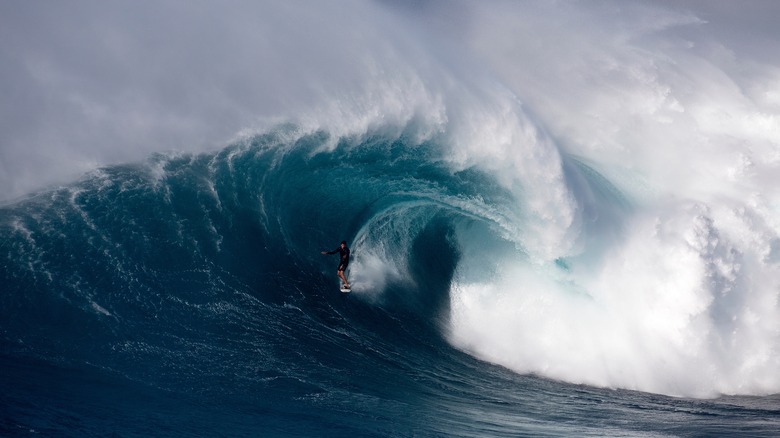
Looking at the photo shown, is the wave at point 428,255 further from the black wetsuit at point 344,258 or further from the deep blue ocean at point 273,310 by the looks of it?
the black wetsuit at point 344,258

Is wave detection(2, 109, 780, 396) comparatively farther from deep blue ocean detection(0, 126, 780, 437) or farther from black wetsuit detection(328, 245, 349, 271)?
black wetsuit detection(328, 245, 349, 271)

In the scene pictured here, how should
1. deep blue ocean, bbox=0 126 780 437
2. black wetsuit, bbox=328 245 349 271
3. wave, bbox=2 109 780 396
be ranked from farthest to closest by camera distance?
black wetsuit, bbox=328 245 349 271
wave, bbox=2 109 780 396
deep blue ocean, bbox=0 126 780 437

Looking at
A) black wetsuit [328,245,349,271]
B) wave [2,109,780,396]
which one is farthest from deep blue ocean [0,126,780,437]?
black wetsuit [328,245,349,271]

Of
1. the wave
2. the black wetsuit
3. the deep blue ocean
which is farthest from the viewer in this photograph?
the black wetsuit

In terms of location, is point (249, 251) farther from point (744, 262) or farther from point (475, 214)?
point (744, 262)

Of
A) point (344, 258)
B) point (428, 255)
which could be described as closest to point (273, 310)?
point (344, 258)

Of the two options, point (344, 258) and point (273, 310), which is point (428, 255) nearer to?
point (344, 258)
